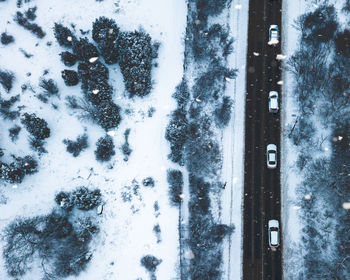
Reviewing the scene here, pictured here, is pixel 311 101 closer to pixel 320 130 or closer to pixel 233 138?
pixel 320 130

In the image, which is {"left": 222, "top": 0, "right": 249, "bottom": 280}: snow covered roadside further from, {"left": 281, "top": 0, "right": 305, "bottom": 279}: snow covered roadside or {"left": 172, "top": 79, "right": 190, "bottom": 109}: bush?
{"left": 172, "top": 79, "right": 190, "bottom": 109}: bush

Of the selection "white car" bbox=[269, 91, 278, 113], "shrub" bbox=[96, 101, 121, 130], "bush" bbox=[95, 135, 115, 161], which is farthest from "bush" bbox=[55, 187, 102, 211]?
"white car" bbox=[269, 91, 278, 113]

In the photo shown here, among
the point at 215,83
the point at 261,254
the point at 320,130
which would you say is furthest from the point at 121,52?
the point at 261,254

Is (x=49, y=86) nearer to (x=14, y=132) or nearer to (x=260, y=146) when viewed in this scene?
(x=14, y=132)

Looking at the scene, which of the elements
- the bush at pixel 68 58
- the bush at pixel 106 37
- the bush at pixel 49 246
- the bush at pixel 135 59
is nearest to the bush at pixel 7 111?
the bush at pixel 68 58

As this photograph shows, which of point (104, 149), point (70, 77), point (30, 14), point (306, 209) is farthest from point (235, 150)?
point (30, 14)
